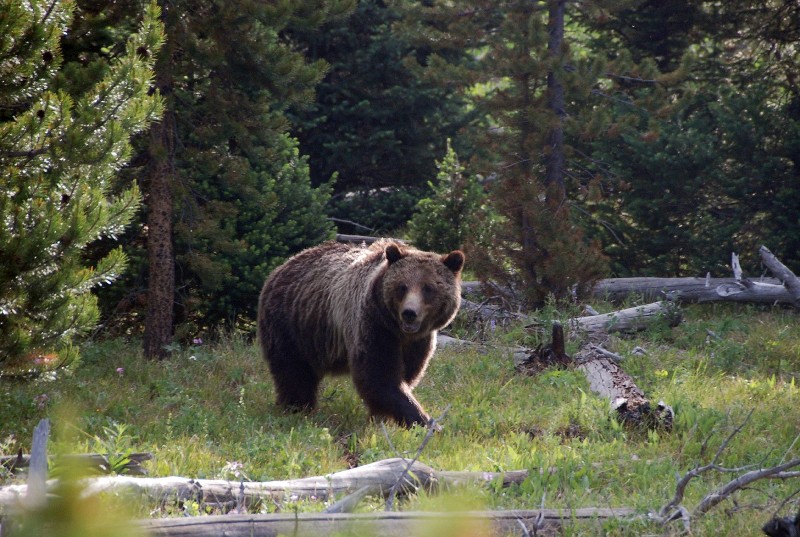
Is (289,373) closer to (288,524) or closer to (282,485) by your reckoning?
(282,485)

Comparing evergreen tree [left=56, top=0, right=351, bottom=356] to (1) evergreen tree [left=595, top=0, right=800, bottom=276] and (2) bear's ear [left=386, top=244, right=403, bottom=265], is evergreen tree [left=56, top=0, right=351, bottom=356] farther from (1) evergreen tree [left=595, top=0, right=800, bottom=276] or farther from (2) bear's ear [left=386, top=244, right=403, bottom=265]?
(1) evergreen tree [left=595, top=0, right=800, bottom=276]

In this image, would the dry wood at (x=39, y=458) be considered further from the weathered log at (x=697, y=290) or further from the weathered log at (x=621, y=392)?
the weathered log at (x=697, y=290)

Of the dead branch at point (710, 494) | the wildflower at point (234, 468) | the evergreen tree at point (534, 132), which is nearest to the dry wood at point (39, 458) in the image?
the wildflower at point (234, 468)

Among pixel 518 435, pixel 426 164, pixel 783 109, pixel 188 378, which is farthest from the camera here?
pixel 426 164

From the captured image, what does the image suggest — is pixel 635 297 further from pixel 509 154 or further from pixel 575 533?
pixel 575 533

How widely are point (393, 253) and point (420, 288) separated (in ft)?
1.19

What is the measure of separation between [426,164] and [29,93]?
9.09 m

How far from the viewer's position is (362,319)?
6.46 metres

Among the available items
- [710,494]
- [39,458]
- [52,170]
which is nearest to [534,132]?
[52,170]

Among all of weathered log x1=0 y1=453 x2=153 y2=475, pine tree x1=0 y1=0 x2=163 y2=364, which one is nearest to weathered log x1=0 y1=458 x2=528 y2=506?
weathered log x1=0 y1=453 x2=153 y2=475

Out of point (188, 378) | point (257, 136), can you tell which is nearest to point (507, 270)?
point (257, 136)

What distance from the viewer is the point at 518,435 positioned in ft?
19.7

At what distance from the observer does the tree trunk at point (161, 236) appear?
8453mm

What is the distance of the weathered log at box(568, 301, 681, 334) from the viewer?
9078 mm
